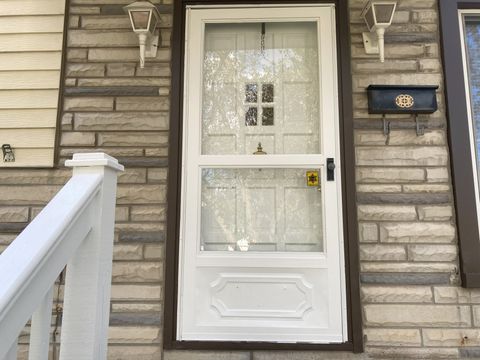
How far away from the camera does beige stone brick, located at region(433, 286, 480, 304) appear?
77.0 inches

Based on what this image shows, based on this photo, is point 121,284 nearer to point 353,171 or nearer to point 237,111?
point 237,111

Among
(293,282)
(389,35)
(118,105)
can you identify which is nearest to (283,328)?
(293,282)

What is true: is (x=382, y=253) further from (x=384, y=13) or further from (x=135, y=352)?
(x=135, y=352)

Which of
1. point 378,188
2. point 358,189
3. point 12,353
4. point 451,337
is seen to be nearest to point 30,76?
point 12,353

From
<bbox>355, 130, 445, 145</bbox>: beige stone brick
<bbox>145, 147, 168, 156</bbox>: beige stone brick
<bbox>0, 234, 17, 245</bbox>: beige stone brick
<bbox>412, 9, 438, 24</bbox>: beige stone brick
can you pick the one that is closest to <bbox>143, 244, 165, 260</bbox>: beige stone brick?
<bbox>145, 147, 168, 156</bbox>: beige stone brick

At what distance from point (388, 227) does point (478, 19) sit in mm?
1427

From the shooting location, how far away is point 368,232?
2027 millimetres

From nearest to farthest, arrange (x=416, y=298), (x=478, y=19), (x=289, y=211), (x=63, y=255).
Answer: (x=63, y=255), (x=416, y=298), (x=289, y=211), (x=478, y=19)

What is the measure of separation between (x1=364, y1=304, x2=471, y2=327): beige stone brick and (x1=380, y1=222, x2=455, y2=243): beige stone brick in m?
0.34

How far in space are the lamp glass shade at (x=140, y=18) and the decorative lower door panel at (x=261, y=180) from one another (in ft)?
0.86

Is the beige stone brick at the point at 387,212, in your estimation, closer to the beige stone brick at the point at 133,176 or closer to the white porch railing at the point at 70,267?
the beige stone brick at the point at 133,176

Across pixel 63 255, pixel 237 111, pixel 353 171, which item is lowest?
pixel 63 255

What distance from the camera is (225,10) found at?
2.27m

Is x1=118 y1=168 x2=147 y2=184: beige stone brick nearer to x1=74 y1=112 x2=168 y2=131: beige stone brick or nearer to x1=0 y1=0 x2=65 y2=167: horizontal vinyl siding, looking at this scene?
x1=74 y1=112 x2=168 y2=131: beige stone brick
